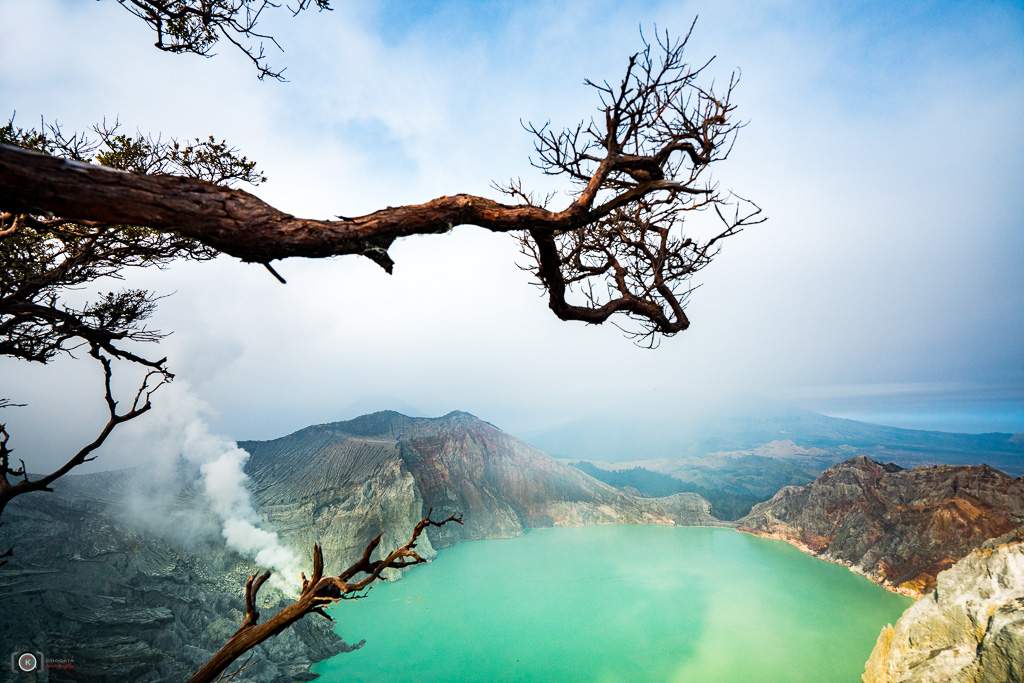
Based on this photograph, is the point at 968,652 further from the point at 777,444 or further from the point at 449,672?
the point at 777,444

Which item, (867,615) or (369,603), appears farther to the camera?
(369,603)

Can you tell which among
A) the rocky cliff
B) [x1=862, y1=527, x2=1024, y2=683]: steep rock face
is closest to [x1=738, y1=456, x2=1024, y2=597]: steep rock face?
[x1=862, y1=527, x2=1024, y2=683]: steep rock face

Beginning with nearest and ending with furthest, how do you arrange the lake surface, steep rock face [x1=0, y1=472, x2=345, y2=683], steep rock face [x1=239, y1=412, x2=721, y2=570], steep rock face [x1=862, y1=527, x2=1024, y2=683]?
steep rock face [x1=862, y1=527, x2=1024, y2=683] → steep rock face [x1=0, y1=472, x2=345, y2=683] → the lake surface → steep rock face [x1=239, y1=412, x2=721, y2=570]

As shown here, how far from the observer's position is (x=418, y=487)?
2002 cm

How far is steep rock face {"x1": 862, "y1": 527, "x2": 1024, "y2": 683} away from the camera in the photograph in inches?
257

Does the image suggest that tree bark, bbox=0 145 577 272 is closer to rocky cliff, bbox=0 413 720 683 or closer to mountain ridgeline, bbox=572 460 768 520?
rocky cliff, bbox=0 413 720 683

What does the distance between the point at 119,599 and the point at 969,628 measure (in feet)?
66.3

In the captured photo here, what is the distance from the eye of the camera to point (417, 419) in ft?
87.9

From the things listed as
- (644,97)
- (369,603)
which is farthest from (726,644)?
(644,97)

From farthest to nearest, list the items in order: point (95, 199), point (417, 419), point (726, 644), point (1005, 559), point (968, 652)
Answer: point (417, 419) < point (726, 644) < point (1005, 559) < point (968, 652) < point (95, 199)

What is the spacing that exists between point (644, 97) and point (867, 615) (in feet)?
61.1

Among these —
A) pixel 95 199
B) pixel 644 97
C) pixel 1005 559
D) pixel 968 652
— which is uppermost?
pixel 644 97

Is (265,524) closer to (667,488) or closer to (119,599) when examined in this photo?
(119,599)

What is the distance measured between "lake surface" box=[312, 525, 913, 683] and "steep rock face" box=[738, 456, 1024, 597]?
2.74ft
